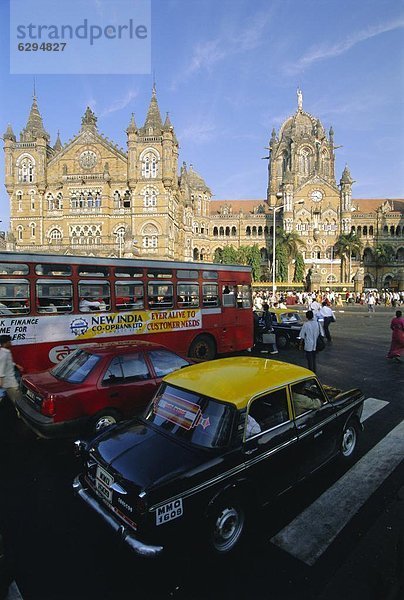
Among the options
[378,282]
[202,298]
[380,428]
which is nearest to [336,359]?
[202,298]

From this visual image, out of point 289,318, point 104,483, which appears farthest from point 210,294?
point 104,483

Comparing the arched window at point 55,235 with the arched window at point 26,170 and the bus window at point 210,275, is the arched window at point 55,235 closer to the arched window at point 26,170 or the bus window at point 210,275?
the arched window at point 26,170

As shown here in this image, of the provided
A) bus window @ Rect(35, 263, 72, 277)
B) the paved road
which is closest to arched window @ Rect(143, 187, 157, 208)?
bus window @ Rect(35, 263, 72, 277)

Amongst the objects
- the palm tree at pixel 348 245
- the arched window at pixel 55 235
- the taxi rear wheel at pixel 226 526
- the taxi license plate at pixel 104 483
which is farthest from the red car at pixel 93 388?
the palm tree at pixel 348 245

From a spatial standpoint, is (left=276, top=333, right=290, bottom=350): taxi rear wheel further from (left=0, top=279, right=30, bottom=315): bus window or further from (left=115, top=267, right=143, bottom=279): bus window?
(left=0, top=279, right=30, bottom=315): bus window

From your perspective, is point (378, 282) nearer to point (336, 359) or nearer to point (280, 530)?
point (336, 359)

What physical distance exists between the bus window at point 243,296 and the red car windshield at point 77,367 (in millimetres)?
6935

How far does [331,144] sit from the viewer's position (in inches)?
3073

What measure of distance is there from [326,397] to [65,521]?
3.49 meters

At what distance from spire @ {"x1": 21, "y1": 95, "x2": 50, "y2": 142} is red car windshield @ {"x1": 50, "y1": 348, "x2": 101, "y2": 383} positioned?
169 ft

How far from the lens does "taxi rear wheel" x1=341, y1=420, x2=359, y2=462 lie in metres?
4.94

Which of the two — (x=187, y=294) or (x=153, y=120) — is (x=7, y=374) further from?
(x=153, y=120)

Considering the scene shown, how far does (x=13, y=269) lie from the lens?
7.63 m

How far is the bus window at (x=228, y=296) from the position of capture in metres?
11.6
